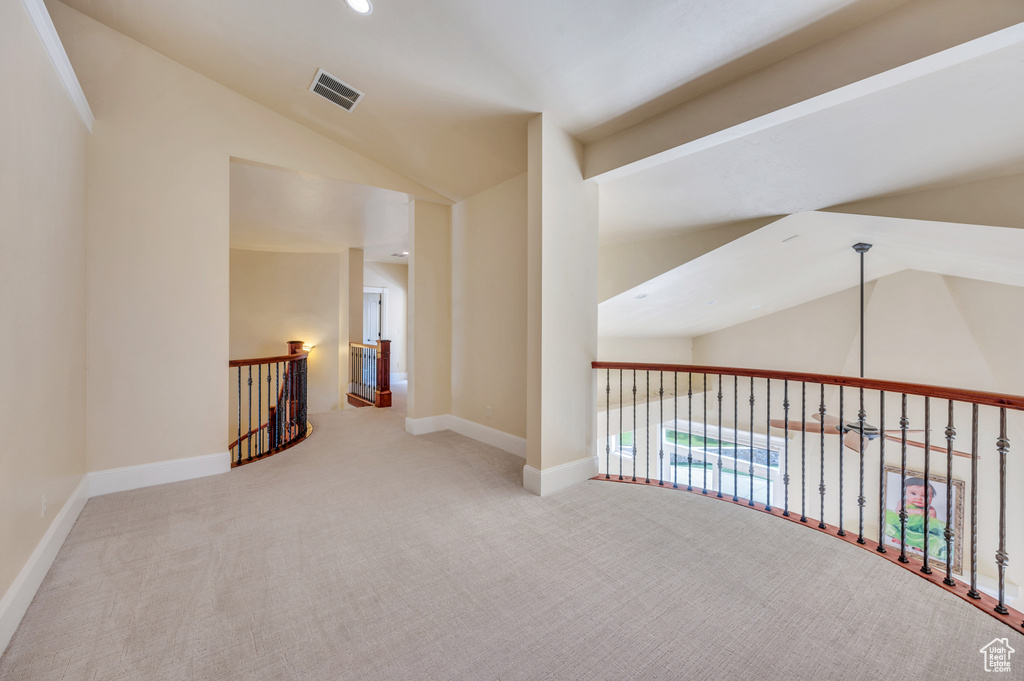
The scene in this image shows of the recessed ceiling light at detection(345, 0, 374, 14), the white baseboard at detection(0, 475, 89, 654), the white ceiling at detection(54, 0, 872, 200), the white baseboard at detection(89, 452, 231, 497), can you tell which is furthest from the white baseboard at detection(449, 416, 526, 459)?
the recessed ceiling light at detection(345, 0, 374, 14)

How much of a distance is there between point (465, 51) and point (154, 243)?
9.35 feet

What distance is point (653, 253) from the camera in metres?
5.18

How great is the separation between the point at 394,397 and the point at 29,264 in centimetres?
589

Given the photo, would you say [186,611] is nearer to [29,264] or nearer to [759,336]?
[29,264]

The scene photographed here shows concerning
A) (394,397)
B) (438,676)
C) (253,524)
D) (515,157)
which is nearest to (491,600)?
(438,676)

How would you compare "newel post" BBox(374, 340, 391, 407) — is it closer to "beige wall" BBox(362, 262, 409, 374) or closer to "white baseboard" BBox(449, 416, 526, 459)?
"white baseboard" BBox(449, 416, 526, 459)

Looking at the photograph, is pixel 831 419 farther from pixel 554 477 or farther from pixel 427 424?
pixel 427 424

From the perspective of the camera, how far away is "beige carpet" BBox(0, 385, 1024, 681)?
1531 mm

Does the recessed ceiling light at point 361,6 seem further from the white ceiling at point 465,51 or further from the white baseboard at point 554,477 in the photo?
the white baseboard at point 554,477

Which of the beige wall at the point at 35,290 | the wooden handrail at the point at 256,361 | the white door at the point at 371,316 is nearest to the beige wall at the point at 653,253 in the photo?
the wooden handrail at the point at 256,361

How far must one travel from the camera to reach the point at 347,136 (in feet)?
12.8

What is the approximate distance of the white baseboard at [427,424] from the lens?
474 cm

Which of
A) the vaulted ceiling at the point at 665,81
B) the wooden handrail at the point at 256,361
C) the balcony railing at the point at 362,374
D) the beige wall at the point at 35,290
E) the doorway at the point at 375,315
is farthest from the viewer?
the doorway at the point at 375,315

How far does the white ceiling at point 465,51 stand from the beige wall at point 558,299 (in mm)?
387
